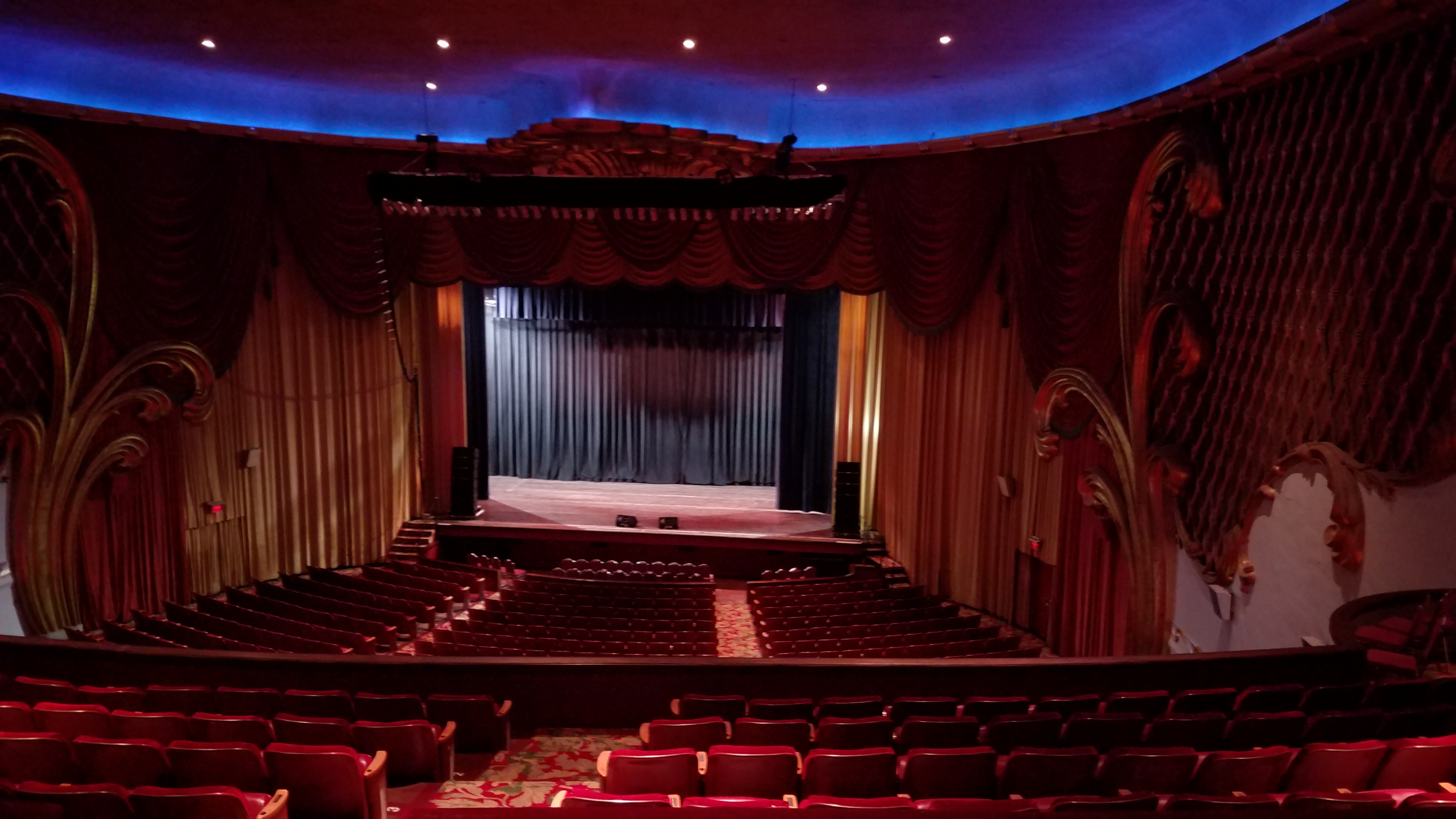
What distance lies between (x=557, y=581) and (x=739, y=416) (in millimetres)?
8271

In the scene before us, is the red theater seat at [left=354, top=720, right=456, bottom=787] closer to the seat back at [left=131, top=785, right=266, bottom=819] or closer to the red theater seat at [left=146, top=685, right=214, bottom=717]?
the seat back at [left=131, top=785, right=266, bottom=819]

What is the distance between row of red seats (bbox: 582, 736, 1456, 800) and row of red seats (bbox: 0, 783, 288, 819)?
1348 millimetres

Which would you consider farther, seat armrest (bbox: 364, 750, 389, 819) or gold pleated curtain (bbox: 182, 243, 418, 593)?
gold pleated curtain (bbox: 182, 243, 418, 593)

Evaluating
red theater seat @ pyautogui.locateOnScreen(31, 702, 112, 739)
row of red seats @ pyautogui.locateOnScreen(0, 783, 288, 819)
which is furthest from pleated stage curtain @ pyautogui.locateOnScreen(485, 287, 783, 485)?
row of red seats @ pyautogui.locateOnScreen(0, 783, 288, 819)

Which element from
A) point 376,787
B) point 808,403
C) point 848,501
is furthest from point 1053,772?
point 808,403

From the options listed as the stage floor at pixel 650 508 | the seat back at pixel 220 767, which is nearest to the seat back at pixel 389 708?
the seat back at pixel 220 767

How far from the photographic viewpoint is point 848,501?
1254 cm

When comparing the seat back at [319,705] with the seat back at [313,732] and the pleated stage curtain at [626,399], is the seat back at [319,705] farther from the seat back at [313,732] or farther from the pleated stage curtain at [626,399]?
the pleated stage curtain at [626,399]

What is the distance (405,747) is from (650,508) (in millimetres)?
11396

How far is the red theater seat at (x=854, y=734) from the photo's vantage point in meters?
3.77

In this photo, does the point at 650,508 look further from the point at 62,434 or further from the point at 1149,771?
the point at 1149,771

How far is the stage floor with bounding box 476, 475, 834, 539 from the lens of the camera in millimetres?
13297

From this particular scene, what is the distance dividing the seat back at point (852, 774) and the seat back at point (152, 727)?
2.98 metres

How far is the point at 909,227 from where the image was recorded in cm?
986
